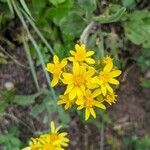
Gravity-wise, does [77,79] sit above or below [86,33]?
below

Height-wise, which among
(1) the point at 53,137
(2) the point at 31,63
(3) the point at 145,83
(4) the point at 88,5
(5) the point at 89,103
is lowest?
(1) the point at 53,137

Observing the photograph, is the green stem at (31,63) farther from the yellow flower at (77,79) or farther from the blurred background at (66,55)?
the yellow flower at (77,79)

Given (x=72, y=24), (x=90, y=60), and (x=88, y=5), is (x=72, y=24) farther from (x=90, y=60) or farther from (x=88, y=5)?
(x=90, y=60)

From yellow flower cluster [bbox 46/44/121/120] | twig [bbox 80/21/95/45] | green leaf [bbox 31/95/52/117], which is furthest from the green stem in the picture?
yellow flower cluster [bbox 46/44/121/120]

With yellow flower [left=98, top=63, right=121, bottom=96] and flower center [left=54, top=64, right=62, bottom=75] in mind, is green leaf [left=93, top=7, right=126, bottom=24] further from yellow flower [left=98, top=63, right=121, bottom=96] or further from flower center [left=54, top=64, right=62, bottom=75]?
flower center [left=54, top=64, right=62, bottom=75]

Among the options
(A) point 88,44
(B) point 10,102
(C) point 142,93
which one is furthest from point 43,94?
(C) point 142,93

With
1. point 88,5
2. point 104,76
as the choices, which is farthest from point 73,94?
point 88,5
